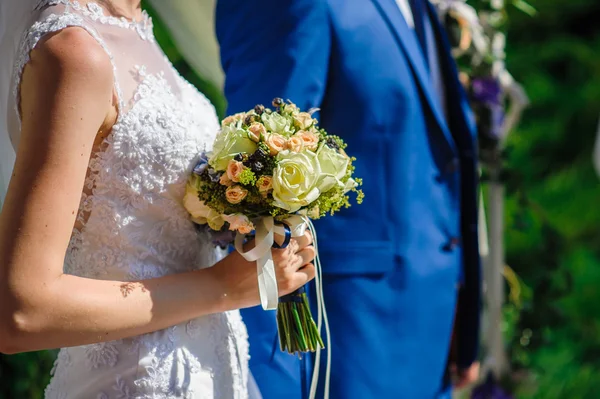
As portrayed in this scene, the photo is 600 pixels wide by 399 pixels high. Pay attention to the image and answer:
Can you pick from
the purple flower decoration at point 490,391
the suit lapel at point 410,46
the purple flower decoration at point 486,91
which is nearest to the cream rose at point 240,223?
the suit lapel at point 410,46

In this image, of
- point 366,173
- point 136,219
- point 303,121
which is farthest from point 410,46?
point 136,219

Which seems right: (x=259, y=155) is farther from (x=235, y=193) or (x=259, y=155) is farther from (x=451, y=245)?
(x=451, y=245)

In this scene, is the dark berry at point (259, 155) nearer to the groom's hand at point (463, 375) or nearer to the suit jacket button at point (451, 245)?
the suit jacket button at point (451, 245)

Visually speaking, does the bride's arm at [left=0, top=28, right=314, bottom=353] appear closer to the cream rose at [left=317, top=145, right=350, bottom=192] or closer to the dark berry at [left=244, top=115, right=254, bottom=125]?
the dark berry at [left=244, top=115, right=254, bottom=125]

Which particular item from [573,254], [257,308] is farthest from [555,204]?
[257,308]

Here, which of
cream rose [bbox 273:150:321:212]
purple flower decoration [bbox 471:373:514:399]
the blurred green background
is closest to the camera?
cream rose [bbox 273:150:321:212]

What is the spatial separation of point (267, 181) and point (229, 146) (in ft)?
0.33

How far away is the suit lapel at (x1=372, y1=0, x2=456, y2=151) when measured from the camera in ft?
7.38

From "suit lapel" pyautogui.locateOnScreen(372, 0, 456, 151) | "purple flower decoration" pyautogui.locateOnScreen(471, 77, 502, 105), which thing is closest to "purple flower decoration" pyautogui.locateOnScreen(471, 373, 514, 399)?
"purple flower decoration" pyautogui.locateOnScreen(471, 77, 502, 105)

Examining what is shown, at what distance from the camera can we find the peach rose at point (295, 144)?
153 centimetres

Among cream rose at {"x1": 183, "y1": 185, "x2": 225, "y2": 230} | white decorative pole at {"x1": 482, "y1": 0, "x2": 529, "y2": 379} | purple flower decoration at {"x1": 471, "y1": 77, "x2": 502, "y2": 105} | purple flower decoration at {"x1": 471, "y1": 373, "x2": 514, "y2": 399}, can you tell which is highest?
cream rose at {"x1": 183, "y1": 185, "x2": 225, "y2": 230}

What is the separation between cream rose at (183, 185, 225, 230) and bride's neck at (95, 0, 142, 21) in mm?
387

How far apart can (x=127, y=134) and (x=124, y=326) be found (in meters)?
0.35

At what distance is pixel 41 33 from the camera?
1407 millimetres
